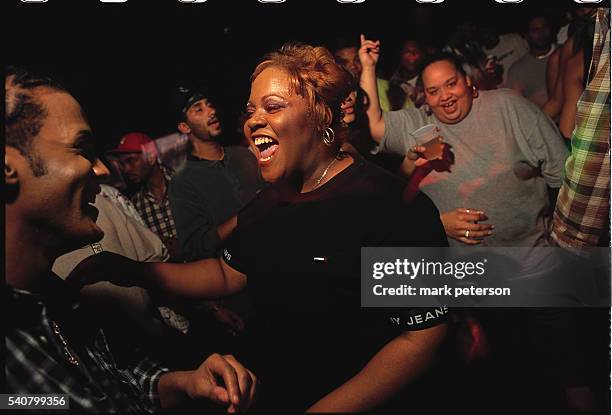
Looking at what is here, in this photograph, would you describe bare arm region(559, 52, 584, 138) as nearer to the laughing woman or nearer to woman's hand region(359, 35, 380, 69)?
the laughing woman

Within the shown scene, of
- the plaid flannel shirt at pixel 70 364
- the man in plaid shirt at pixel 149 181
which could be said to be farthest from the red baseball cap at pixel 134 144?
the plaid flannel shirt at pixel 70 364

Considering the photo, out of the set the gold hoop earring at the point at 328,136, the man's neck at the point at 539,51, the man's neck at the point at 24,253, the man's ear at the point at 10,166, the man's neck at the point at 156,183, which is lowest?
the man's neck at the point at 24,253

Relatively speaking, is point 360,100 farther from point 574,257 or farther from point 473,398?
point 473,398

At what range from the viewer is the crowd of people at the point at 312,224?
1805 mm

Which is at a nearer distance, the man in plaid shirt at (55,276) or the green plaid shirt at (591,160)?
the man in plaid shirt at (55,276)

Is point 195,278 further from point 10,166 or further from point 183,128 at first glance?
point 10,166

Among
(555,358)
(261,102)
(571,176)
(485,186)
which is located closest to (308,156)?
(261,102)

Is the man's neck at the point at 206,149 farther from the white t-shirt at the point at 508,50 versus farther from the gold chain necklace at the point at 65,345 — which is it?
the white t-shirt at the point at 508,50

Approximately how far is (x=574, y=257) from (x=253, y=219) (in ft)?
3.25

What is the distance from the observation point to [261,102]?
71.5 inches

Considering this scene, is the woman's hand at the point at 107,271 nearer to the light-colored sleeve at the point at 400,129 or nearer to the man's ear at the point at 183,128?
the man's ear at the point at 183,128

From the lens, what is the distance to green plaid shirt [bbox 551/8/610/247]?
6.17ft

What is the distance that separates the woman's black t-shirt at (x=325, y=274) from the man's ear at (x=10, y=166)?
2.39ft

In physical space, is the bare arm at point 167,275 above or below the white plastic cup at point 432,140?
below
